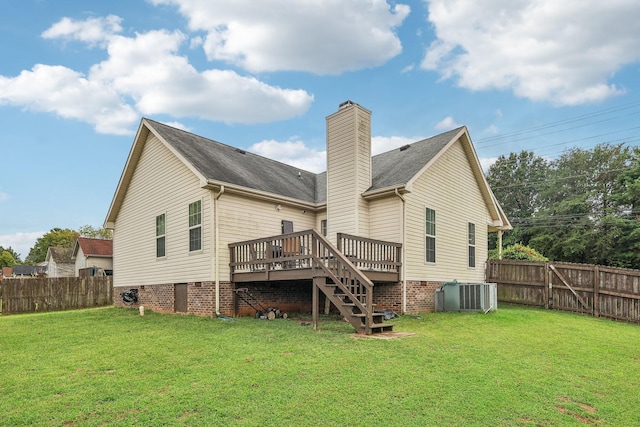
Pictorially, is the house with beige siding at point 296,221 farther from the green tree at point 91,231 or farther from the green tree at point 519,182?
the green tree at point 91,231

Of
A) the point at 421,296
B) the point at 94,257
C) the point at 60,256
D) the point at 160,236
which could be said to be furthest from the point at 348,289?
the point at 60,256

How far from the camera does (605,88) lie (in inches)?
1208

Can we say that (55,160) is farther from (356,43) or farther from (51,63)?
(356,43)

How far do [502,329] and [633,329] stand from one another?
175 inches

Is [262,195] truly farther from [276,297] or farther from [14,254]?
[14,254]

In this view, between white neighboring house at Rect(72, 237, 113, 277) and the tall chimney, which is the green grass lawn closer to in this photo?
the tall chimney

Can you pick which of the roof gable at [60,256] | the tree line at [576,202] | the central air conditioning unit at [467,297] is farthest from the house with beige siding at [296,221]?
the roof gable at [60,256]

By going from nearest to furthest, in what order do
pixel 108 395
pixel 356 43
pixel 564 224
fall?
1. pixel 108 395
2. pixel 356 43
3. pixel 564 224

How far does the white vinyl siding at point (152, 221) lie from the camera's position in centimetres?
1280

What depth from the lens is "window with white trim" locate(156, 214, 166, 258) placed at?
573 inches

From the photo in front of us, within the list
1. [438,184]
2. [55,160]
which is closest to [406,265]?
[438,184]

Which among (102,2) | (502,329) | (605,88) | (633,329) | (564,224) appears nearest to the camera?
(502,329)

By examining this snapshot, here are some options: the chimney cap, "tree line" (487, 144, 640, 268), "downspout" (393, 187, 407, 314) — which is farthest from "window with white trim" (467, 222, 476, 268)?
"tree line" (487, 144, 640, 268)

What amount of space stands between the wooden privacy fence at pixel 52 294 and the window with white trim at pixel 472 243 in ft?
55.9
